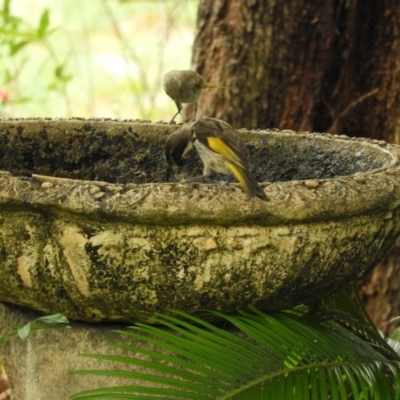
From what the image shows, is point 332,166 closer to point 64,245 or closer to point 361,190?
point 361,190

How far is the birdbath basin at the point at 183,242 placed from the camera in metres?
1.96

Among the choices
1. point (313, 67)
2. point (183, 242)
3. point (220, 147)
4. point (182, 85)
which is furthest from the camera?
point (313, 67)

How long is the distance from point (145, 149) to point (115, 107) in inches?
185

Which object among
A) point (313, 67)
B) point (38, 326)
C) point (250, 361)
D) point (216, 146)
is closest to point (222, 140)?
point (216, 146)

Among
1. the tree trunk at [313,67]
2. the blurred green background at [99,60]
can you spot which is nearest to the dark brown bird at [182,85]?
the tree trunk at [313,67]

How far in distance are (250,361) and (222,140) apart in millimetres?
516

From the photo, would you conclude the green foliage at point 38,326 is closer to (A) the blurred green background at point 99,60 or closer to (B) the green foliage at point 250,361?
(B) the green foliage at point 250,361

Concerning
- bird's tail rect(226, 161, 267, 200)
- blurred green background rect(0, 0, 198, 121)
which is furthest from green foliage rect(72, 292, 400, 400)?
blurred green background rect(0, 0, 198, 121)

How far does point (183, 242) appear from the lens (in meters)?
1.98

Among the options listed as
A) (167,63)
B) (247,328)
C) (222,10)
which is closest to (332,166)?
(247,328)

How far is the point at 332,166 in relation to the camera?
2.72 m

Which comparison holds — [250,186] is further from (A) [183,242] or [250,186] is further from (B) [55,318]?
(B) [55,318]

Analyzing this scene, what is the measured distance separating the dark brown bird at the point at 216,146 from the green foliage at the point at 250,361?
0.34 metres

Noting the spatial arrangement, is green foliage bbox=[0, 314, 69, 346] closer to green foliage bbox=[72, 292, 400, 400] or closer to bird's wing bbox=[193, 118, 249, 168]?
green foliage bbox=[72, 292, 400, 400]
